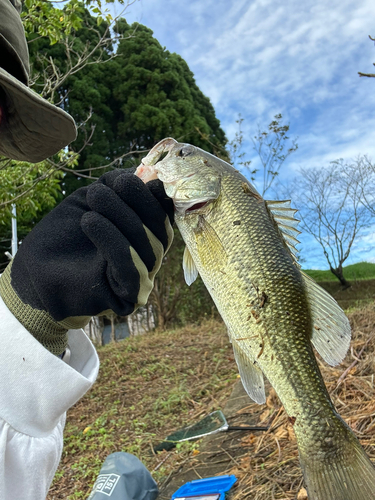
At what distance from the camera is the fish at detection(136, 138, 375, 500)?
1.47 m

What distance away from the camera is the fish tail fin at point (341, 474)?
1.38 metres

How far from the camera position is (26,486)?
1.47 metres

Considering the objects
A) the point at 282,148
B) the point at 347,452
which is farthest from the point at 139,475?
the point at 282,148

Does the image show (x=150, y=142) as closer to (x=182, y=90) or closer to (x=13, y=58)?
(x=182, y=90)

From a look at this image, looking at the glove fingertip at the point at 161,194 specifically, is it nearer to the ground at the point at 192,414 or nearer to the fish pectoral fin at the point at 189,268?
the fish pectoral fin at the point at 189,268

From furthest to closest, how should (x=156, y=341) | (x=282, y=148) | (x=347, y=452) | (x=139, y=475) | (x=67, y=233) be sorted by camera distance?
(x=282, y=148), (x=156, y=341), (x=139, y=475), (x=67, y=233), (x=347, y=452)

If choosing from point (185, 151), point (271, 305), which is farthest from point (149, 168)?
point (271, 305)

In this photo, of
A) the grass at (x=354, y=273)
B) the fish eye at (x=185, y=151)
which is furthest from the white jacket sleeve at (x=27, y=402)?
the grass at (x=354, y=273)

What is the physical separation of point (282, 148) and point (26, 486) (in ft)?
34.4

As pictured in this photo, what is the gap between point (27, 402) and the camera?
1.50m

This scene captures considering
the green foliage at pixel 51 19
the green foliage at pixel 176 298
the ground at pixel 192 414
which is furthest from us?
the green foliage at pixel 176 298

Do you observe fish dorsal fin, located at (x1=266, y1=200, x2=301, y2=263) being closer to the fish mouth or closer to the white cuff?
the fish mouth

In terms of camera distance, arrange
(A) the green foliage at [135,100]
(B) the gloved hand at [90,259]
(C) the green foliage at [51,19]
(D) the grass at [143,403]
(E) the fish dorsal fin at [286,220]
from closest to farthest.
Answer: (B) the gloved hand at [90,259] < (E) the fish dorsal fin at [286,220] < (D) the grass at [143,403] < (C) the green foliage at [51,19] < (A) the green foliage at [135,100]

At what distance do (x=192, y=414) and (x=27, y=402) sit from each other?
11.8 feet
